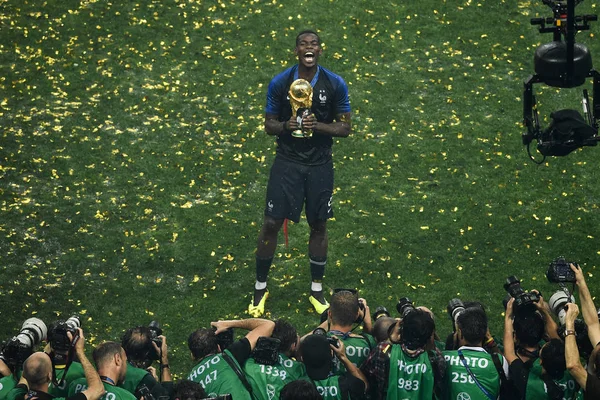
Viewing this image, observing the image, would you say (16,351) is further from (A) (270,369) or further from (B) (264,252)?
(B) (264,252)

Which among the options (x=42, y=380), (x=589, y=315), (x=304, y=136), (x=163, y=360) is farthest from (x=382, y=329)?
(x=42, y=380)

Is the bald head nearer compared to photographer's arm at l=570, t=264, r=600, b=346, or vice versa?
the bald head

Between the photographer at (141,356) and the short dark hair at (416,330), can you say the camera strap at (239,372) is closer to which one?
the photographer at (141,356)

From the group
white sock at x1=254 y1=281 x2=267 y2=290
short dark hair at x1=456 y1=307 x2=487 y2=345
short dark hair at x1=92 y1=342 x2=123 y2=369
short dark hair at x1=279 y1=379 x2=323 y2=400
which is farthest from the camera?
white sock at x1=254 y1=281 x2=267 y2=290

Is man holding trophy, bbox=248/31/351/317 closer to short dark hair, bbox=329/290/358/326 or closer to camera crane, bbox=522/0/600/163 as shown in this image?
camera crane, bbox=522/0/600/163

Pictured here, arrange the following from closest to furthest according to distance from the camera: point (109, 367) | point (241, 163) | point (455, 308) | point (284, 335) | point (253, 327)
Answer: point (109, 367)
point (284, 335)
point (455, 308)
point (253, 327)
point (241, 163)

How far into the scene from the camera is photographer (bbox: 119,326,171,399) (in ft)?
31.9

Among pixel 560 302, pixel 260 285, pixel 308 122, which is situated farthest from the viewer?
→ pixel 260 285

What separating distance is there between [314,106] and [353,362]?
345cm

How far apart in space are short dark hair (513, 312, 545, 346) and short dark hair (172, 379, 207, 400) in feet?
9.49

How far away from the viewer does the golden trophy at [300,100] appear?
11922 millimetres

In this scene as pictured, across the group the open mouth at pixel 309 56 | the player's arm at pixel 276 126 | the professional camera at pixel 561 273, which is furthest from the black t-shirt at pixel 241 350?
the open mouth at pixel 309 56

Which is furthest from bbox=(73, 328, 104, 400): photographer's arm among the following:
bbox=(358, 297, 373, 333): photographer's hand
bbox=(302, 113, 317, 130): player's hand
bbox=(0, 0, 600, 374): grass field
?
bbox=(302, 113, 317, 130): player's hand

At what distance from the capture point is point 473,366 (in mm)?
9508
